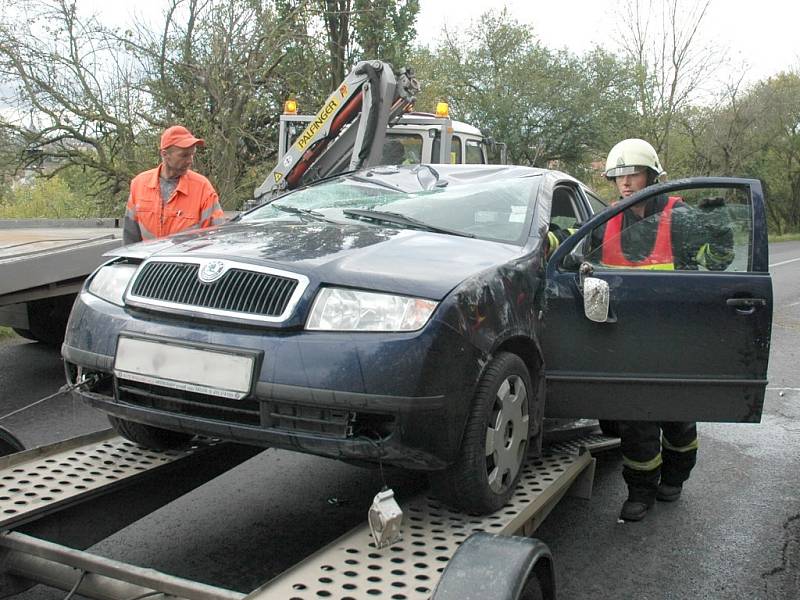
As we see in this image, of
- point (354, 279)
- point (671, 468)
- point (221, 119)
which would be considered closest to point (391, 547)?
point (354, 279)

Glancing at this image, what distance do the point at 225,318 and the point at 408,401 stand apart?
2.20 feet

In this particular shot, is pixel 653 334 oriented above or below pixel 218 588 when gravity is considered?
above

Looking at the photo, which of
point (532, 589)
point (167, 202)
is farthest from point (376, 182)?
point (532, 589)

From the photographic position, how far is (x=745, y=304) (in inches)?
146

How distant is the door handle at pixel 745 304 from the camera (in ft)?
12.2

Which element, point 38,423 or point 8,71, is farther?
point 8,71

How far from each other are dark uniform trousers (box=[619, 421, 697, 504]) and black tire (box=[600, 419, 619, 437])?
0.08 meters

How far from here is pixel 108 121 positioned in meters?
15.1

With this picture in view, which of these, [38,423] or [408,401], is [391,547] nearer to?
[408,401]

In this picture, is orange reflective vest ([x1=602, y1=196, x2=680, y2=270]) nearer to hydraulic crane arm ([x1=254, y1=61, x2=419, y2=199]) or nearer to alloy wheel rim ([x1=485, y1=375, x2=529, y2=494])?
alloy wheel rim ([x1=485, y1=375, x2=529, y2=494])

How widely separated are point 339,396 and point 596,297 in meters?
1.41

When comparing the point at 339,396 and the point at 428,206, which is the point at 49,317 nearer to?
the point at 428,206

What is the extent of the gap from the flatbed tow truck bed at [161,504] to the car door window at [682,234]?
0.98m

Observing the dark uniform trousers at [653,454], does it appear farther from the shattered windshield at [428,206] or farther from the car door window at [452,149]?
the car door window at [452,149]
